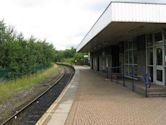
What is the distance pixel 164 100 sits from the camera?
1396cm

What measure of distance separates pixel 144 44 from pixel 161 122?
12148 millimetres

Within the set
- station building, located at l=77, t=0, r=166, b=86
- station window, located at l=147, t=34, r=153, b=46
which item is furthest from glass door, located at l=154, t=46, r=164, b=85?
station window, located at l=147, t=34, r=153, b=46

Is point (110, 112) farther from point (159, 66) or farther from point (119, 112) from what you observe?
point (159, 66)

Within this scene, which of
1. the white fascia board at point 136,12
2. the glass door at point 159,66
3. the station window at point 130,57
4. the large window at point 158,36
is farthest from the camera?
the station window at point 130,57

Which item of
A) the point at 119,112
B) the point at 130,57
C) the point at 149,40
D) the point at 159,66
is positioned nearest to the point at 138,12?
the point at 159,66

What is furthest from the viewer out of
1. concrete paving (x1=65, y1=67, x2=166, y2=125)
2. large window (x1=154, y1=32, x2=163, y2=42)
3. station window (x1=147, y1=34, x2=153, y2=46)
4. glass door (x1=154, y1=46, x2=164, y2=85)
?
station window (x1=147, y1=34, x2=153, y2=46)

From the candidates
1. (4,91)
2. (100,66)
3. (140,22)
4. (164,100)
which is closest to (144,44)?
(140,22)

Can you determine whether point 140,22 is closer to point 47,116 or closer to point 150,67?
point 150,67

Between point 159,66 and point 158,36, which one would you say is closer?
point 159,66

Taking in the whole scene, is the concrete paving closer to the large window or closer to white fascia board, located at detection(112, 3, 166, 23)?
white fascia board, located at detection(112, 3, 166, 23)

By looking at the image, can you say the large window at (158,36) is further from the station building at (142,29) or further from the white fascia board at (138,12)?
the white fascia board at (138,12)

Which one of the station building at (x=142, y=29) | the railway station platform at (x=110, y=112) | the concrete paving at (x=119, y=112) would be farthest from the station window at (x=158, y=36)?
the railway station platform at (x=110, y=112)

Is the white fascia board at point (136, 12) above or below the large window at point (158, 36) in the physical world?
above

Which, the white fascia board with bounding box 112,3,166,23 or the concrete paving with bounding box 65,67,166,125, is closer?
the concrete paving with bounding box 65,67,166,125
